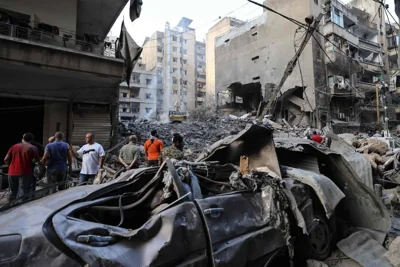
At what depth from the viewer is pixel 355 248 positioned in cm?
379

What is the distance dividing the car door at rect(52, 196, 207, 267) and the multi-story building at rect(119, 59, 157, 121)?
4752 cm

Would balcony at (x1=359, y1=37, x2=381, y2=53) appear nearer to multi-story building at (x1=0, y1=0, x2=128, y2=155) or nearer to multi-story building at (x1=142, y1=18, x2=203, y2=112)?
multi-story building at (x1=0, y1=0, x2=128, y2=155)

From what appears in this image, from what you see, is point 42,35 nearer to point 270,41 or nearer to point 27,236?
point 27,236

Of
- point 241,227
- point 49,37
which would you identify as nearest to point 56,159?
point 241,227

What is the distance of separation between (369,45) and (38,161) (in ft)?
119

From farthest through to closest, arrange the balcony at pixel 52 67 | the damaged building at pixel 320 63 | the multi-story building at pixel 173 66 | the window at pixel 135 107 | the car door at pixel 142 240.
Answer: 1. the multi-story building at pixel 173 66
2. the window at pixel 135 107
3. the damaged building at pixel 320 63
4. the balcony at pixel 52 67
5. the car door at pixel 142 240

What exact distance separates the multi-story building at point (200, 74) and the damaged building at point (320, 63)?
24795 mm

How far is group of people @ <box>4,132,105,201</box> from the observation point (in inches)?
199

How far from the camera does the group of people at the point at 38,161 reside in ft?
16.6

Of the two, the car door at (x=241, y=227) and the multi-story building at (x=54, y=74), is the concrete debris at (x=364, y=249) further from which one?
the multi-story building at (x=54, y=74)

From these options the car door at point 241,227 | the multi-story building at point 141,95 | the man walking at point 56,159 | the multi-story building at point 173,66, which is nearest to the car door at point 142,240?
the car door at point 241,227

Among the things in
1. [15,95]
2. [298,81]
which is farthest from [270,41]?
[15,95]

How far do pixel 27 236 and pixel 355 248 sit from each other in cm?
408

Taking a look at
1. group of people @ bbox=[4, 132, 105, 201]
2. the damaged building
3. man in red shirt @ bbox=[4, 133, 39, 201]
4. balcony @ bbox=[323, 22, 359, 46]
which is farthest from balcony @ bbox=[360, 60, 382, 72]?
Answer: man in red shirt @ bbox=[4, 133, 39, 201]
